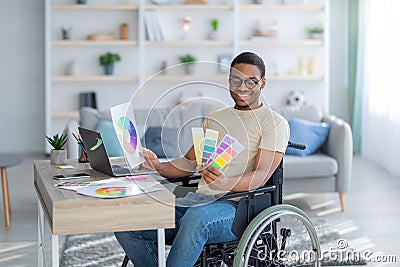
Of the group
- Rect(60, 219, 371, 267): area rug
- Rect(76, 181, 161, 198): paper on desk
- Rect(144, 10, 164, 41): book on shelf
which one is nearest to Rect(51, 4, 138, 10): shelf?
Rect(144, 10, 164, 41): book on shelf

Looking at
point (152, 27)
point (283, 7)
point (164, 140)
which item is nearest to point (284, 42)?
point (283, 7)

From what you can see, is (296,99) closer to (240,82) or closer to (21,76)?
(21,76)

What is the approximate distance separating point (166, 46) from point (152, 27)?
10.7 inches

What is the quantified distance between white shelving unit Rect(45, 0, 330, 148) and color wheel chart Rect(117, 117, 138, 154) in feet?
14.6

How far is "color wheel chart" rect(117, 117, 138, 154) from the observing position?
3123 millimetres

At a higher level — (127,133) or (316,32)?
(316,32)

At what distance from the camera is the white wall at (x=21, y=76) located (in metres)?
7.94

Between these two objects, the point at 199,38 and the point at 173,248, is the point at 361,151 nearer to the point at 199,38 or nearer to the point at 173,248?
the point at 199,38

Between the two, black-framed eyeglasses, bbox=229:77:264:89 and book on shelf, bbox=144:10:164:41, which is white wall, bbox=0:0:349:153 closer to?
book on shelf, bbox=144:10:164:41

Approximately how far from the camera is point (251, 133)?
325cm

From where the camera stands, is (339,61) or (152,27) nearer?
(152,27)

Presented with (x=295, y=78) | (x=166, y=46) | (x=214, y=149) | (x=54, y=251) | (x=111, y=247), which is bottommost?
(x=111, y=247)

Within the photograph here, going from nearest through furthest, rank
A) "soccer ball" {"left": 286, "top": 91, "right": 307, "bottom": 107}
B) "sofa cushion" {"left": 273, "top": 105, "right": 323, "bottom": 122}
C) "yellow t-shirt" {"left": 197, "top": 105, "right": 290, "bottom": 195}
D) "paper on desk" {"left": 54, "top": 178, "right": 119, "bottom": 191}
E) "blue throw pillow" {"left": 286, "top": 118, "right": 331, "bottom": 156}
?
"paper on desk" {"left": 54, "top": 178, "right": 119, "bottom": 191}
"yellow t-shirt" {"left": 197, "top": 105, "right": 290, "bottom": 195}
"blue throw pillow" {"left": 286, "top": 118, "right": 331, "bottom": 156}
"sofa cushion" {"left": 273, "top": 105, "right": 323, "bottom": 122}
"soccer ball" {"left": 286, "top": 91, "right": 307, "bottom": 107}

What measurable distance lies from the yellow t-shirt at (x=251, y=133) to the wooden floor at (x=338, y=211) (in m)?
1.33
